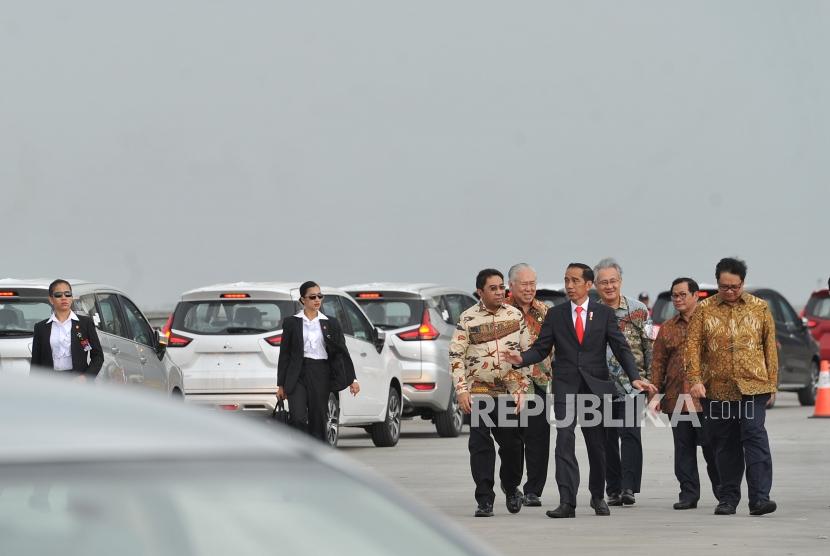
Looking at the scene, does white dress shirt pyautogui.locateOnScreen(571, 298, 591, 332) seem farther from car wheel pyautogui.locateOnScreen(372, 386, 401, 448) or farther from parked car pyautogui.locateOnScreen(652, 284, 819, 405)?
parked car pyautogui.locateOnScreen(652, 284, 819, 405)

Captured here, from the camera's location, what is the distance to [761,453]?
1245cm

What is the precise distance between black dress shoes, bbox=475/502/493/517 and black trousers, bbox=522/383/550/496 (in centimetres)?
53

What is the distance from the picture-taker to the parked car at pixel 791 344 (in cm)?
2778

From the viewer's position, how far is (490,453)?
12844 millimetres

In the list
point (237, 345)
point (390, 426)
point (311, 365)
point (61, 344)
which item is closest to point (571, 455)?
point (311, 365)

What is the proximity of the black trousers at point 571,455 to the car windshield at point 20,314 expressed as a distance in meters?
5.31

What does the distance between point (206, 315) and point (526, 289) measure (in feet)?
20.1

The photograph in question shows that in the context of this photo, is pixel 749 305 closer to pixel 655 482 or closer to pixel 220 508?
pixel 655 482

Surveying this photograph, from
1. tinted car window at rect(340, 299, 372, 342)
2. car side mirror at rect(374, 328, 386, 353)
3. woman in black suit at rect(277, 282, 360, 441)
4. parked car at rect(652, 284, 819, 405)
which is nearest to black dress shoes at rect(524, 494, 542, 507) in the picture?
woman in black suit at rect(277, 282, 360, 441)

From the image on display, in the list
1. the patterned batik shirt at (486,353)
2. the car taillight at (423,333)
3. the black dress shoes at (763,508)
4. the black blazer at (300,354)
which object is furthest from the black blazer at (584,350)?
the car taillight at (423,333)

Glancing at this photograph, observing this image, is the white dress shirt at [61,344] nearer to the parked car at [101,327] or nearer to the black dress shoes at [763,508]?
the parked car at [101,327]

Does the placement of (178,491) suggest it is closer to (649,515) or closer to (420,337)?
(649,515)

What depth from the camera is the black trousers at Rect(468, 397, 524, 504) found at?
41.5ft

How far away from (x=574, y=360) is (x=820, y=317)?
18.6 m
